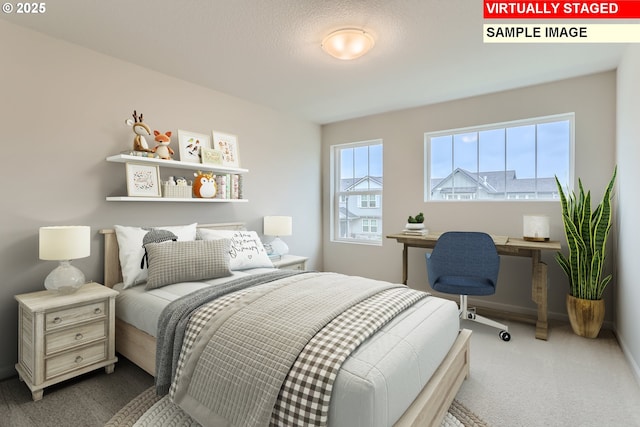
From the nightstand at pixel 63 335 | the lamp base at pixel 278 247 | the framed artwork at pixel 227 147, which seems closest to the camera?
the nightstand at pixel 63 335

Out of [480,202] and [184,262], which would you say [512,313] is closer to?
[480,202]

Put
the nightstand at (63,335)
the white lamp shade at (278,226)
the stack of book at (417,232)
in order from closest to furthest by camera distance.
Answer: the nightstand at (63,335) < the stack of book at (417,232) < the white lamp shade at (278,226)

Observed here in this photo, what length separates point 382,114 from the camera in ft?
14.0

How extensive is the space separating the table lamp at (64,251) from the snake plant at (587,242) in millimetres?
3761

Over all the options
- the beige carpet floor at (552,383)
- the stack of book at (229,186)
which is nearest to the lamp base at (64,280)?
the stack of book at (229,186)

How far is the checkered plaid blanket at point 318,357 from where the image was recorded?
3.88ft

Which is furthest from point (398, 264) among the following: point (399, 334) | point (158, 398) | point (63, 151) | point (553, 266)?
point (63, 151)

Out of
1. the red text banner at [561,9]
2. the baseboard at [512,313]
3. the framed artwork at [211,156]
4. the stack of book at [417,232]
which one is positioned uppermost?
the red text banner at [561,9]

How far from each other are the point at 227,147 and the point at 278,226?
1050mm

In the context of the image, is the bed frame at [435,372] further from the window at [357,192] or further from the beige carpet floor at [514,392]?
the window at [357,192]

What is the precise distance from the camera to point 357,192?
15.2 feet

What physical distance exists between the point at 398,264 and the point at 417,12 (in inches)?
116

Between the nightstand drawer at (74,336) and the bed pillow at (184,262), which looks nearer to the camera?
the nightstand drawer at (74,336)

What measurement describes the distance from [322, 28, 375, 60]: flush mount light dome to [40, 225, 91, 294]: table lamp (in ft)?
6.89
